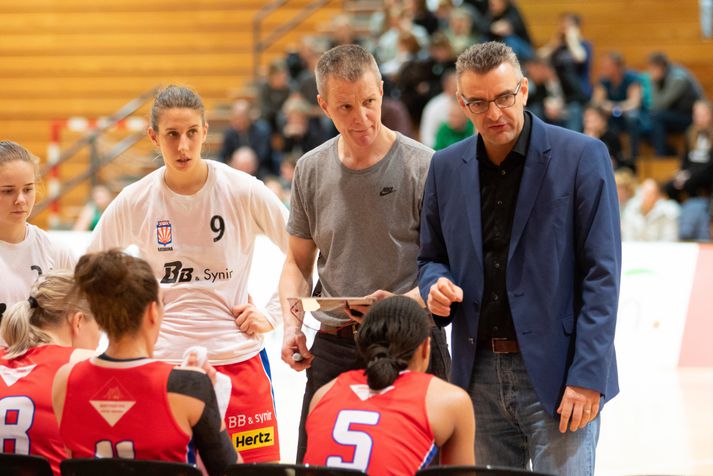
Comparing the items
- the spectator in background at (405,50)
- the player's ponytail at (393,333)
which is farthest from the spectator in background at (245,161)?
the player's ponytail at (393,333)

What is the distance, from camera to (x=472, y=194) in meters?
3.51

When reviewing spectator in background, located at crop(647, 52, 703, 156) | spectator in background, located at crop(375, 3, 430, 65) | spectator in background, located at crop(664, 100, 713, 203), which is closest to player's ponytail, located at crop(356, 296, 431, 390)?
spectator in background, located at crop(664, 100, 713, 203)

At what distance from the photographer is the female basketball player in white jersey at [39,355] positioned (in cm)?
341

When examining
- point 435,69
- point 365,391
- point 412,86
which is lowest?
point 365,391

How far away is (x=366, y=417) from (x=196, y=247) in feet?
4.50

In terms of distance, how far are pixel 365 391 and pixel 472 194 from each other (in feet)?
2.66

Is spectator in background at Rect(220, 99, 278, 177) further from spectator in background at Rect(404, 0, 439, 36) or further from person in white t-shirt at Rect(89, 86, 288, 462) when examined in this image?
person in white t-shirt at Rect(89, 86, 288, 462)

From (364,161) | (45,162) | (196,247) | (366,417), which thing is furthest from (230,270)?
(45,162)

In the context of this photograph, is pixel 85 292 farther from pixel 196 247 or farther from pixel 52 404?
pixel 196 247

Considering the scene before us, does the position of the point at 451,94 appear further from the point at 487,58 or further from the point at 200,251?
the point at 487,58

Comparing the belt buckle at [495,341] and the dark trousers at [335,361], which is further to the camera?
the dark trousers at [335,361]

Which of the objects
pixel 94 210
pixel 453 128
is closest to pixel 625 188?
pixel 453 128

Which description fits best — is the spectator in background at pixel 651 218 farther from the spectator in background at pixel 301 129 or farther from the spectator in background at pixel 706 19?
the spectator in background at pixel 706 19

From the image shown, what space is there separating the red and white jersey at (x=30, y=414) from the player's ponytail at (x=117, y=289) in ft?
1.70
